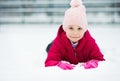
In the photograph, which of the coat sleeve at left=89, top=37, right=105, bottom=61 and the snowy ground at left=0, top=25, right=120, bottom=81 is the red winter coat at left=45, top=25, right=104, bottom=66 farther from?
the snowy ground at left=0, top=25, right=120, bottom=81

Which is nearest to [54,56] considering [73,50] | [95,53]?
[73,50]

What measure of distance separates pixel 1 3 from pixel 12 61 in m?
3.54

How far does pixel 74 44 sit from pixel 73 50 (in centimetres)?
4

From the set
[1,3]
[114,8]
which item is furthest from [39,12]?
[114,8]

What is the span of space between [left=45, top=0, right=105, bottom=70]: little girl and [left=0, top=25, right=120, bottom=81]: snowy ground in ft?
0.31

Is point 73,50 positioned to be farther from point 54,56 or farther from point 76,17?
point 76,17

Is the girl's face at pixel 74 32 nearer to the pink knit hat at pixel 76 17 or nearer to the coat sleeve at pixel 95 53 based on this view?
the pink knit hat at pixel 76 17

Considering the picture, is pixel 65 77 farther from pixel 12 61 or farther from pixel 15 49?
pixel 15 49

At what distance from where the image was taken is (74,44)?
194 cm

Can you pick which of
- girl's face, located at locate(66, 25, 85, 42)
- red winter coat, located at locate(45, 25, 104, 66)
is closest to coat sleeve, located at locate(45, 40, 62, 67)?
red winter coat, located at locate(45, 25, 104, 66)

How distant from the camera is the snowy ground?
1636 mm

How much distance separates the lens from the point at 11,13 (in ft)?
19.2

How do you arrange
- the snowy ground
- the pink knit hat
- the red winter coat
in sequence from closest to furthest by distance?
the snowy ground < the pink knit hat < the red winter coat

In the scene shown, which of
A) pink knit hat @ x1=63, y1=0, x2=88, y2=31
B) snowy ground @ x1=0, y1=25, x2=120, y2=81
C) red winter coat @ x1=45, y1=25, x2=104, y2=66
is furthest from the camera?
red winter coat @ x1=45, y1=25, x2=104, y2=66
